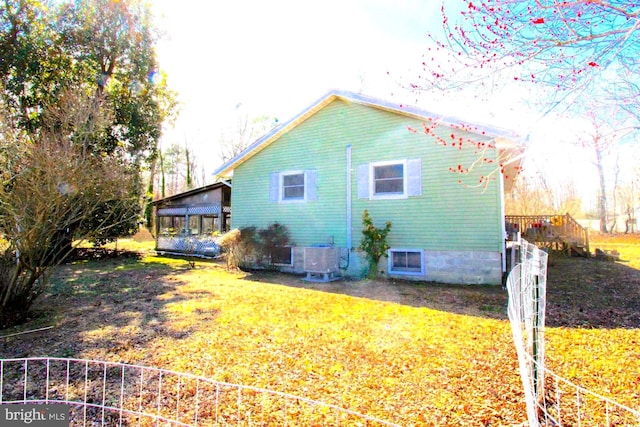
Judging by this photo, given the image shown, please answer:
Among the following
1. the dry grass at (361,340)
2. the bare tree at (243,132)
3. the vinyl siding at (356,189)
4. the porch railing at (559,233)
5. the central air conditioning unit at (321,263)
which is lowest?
the dry grass at (361,340)

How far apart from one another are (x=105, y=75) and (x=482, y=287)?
1696 cm

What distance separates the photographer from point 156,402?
2910mm

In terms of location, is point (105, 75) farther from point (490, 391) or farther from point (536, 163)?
point (490, 391)

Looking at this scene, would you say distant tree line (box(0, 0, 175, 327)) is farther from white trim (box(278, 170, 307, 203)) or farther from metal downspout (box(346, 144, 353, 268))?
metal downspout (box(346, 144, 353, 268))

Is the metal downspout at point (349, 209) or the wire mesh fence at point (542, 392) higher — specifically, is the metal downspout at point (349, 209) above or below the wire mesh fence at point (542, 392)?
above

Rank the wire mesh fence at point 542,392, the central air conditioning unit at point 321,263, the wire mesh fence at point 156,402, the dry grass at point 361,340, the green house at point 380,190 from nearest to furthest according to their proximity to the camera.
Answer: the wire mesh fence at point 542,392
the wire mesh fence at point 156,402
the dry grass at point 361,340
the green house at point 380,190
the central air conditioning unit at point 321,263

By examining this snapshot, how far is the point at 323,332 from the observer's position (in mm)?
4730

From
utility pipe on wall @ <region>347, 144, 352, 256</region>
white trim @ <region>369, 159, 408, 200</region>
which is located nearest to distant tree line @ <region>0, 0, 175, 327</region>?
utility pipe on wall @ <region>347, 144, 352, 256</region>

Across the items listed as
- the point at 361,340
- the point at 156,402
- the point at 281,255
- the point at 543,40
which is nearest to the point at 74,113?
the point at 281,255

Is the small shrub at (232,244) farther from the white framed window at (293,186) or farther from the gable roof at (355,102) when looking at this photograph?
the gable roof at (355,102)

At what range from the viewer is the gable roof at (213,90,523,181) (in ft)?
26.1

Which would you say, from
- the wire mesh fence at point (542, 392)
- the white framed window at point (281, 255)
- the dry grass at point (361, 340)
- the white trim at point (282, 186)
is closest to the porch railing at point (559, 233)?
the dry grass at point (361, 340)

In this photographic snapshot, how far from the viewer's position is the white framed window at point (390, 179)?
910 cm

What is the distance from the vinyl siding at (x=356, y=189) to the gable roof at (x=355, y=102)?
0.17 m
